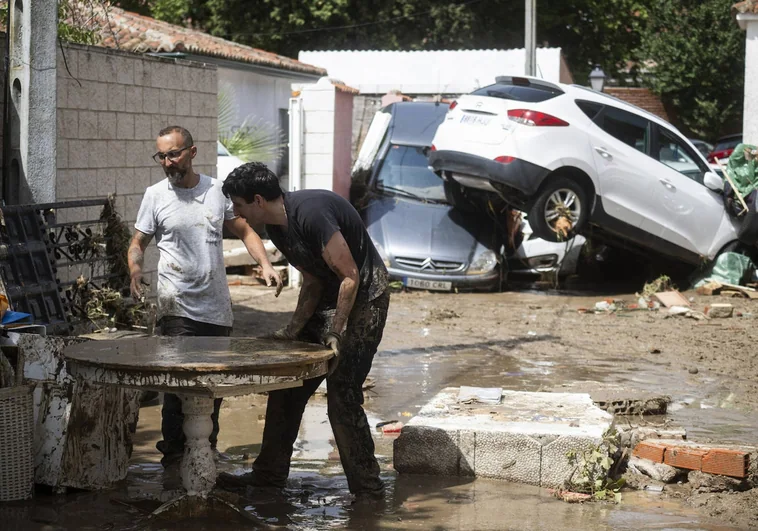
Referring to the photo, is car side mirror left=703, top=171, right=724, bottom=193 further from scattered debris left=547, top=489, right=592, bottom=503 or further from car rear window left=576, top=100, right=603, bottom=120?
scattered debris left=547, top=489, right=592, bottom=503

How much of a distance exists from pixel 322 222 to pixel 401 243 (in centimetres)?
799

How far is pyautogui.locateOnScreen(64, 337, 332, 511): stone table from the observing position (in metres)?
4.37

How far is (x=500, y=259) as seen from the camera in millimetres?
13273

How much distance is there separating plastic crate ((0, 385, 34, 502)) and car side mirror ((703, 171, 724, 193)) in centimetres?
985

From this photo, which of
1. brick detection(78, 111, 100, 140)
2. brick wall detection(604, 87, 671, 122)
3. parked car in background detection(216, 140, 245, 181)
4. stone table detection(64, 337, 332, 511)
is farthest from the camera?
brick wall detection(604, 87, 671, 122)

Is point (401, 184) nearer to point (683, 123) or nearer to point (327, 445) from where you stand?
point (327, 445)

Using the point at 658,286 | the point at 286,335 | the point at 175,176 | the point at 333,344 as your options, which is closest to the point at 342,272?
the point at 333,344

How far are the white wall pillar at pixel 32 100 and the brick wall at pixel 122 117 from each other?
1010 millimetres

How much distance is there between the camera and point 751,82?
18.3 meters

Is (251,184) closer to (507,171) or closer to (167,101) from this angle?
(167,101)

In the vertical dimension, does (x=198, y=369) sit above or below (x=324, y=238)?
below

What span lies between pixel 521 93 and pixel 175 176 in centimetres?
768

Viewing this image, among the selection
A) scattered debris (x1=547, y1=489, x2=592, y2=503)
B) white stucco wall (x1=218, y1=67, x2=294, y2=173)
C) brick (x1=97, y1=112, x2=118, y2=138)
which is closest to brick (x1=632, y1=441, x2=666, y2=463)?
scattered debris (x1=547, y1=489, x2=592, y2=503)

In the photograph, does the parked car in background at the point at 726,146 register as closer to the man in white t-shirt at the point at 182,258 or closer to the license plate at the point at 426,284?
the license plate at the point at 426,284
